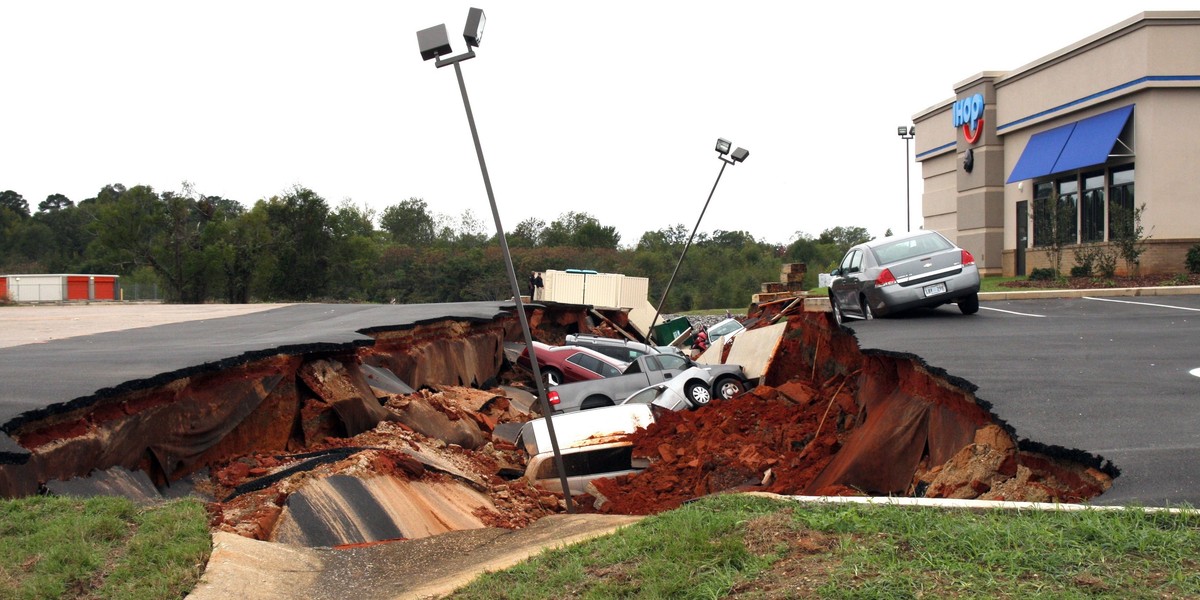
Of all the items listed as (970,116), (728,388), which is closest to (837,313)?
(728,388)

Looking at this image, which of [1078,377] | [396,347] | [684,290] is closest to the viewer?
[1078,377]

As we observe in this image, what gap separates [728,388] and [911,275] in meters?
5.09

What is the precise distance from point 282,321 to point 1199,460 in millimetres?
20594

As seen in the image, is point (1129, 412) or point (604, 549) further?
point (1129, 412)

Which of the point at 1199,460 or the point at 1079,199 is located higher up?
the point at 1079,199

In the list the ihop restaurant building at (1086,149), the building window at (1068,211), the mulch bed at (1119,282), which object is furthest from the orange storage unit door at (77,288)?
the building window at (1068,211)

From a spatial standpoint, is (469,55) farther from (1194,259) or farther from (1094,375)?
(1194,259)

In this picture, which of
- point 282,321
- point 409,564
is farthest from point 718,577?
point 282,321

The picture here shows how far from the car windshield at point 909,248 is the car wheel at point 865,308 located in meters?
0.74

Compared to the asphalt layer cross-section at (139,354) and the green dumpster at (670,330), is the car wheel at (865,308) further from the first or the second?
the green dumpster at (670,330)

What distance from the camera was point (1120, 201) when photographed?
3058 cm

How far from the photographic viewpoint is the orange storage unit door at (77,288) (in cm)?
5572

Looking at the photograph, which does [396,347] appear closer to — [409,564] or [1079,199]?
[409,564]

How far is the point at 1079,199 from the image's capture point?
32.9 metres
